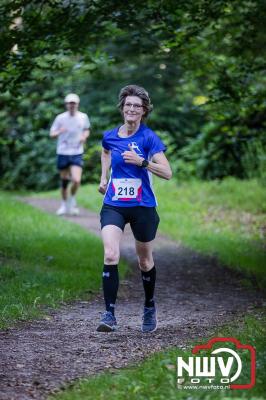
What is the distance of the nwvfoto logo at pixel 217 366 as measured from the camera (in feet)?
16.0

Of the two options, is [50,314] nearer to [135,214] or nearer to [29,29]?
[135,214]

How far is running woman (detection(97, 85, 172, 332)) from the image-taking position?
272 inches

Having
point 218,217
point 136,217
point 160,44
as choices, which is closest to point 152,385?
point 136,217

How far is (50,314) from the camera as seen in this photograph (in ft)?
26.0

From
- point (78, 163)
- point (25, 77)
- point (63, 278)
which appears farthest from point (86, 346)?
point (78, 163)

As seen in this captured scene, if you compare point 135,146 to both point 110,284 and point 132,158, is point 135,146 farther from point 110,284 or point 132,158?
point 110,284

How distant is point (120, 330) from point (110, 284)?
0.56 metres

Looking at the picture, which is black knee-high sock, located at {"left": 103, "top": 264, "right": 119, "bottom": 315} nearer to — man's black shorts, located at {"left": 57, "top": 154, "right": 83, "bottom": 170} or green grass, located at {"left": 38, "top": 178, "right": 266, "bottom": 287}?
green grass, located at {"left": 38, "top": 178, "right": 266, "bottom": 287}

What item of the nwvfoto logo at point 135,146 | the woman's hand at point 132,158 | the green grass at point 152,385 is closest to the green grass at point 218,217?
the nwvfoto logo at point 135,146

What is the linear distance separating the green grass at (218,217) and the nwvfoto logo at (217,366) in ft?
14.7

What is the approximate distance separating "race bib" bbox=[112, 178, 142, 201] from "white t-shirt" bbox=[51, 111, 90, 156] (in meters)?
8.33

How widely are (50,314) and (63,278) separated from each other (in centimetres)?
137

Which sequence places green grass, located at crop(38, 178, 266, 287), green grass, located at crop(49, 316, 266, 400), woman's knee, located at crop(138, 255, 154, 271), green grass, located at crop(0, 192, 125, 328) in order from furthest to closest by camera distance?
1. green grass, located at crop(38, 178, 266, 287)
2. green grass, located at crop(0, 192, 125, 328)
3. woman's knee, located at crop(138, 255, 154, 271)
4. green grass, located at crop(49, 316, 266, 400)

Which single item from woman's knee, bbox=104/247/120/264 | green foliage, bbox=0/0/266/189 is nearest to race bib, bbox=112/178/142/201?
woman's knee, bbox=104/247/120/264
